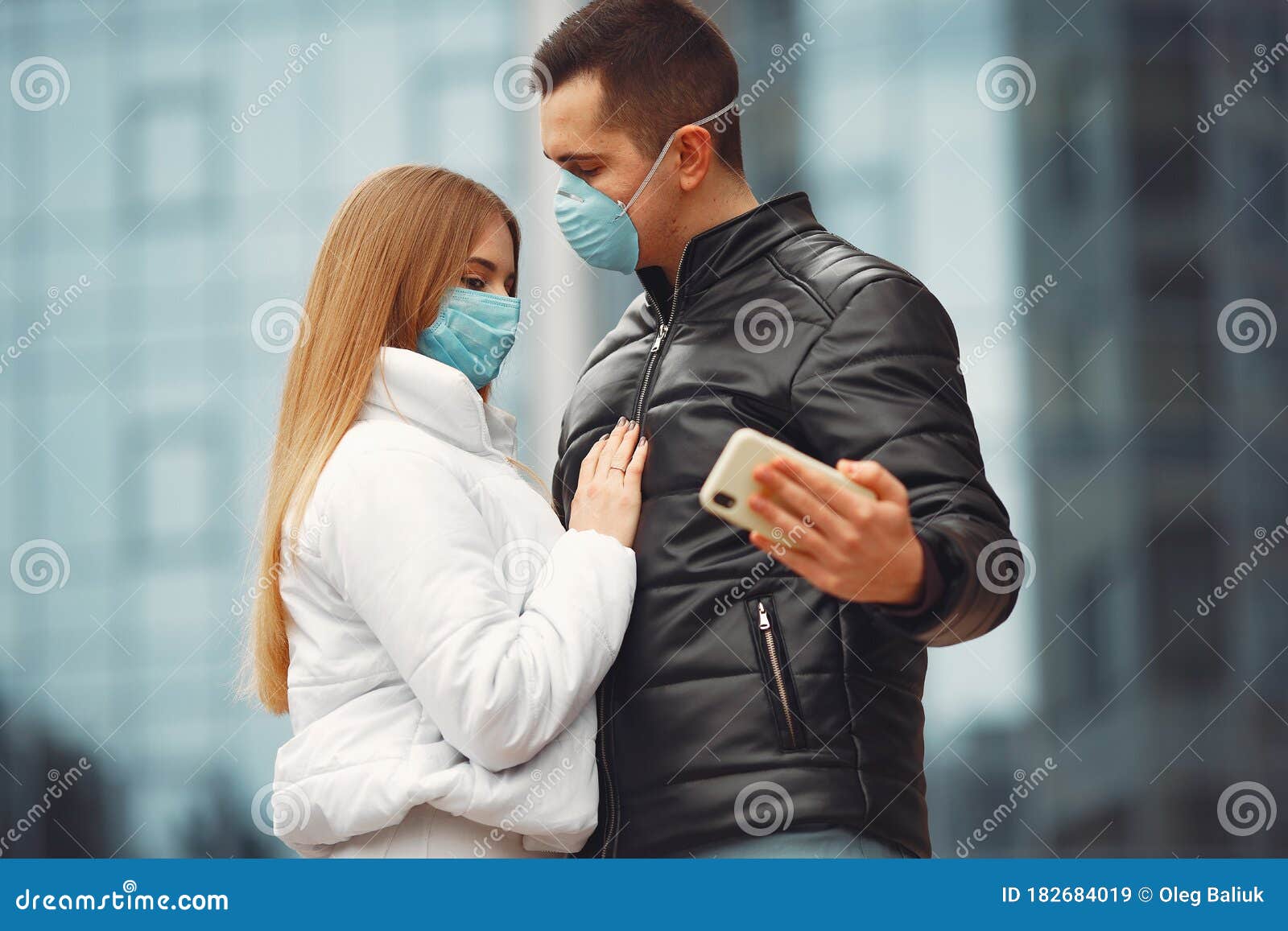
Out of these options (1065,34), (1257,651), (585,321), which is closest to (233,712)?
(585,321)

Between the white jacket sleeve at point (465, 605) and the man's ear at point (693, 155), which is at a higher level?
the man's ear at point (693, 155)

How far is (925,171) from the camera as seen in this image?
13.7 meters

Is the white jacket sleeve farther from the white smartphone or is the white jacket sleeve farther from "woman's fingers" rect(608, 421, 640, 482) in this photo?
Result: the white smartphone

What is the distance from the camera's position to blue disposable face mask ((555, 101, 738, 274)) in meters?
2.79

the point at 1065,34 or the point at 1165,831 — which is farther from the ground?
the point at 1065,34

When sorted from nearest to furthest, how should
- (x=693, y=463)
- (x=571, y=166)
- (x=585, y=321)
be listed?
(x=693, y=463) < (x=571, y=166) < (x=585, y=321)

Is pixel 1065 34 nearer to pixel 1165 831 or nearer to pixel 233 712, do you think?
pixel 1165 831

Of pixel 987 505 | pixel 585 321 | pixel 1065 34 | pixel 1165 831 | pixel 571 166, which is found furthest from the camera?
pixel 1065 34

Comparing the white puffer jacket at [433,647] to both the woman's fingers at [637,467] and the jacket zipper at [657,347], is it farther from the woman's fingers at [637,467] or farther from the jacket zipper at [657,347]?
the jacket zipper at [657,347]

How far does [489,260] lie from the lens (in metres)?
2.76

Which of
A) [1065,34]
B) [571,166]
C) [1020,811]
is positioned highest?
[1065,34]

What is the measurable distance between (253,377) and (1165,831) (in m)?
9.58

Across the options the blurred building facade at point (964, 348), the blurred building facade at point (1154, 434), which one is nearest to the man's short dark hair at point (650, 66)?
the blurred building facade at point (964, 348)

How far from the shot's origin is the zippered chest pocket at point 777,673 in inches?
95.4
